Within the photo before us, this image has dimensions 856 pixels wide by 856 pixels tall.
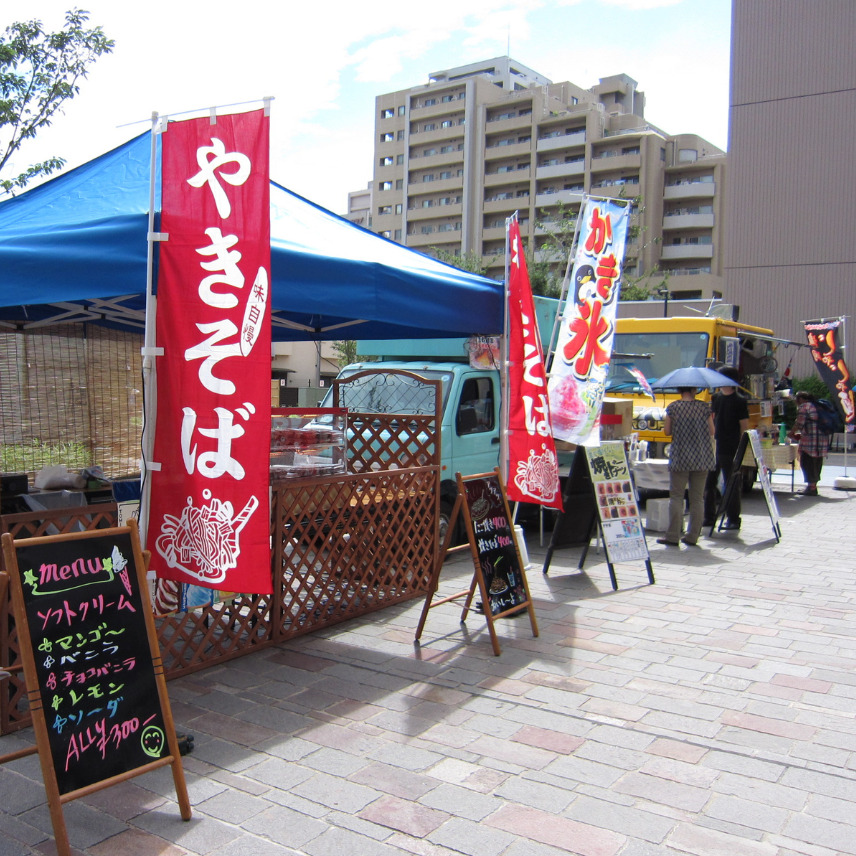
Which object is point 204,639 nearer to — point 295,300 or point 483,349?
point 295,300

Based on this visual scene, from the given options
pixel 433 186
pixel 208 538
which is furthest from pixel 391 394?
pixel 433 186

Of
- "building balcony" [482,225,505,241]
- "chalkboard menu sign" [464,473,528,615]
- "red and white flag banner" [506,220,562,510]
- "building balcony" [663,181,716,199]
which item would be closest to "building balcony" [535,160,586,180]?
"building balcony" [482,225,505,241]

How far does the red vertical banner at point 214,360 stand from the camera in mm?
3547

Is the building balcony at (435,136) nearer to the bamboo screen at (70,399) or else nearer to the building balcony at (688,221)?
the building balcony at (688,221)

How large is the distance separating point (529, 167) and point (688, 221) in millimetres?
13428

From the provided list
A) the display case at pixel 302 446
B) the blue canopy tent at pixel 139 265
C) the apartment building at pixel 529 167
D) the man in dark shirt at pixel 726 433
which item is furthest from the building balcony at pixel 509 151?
the display case at pixel 302 446

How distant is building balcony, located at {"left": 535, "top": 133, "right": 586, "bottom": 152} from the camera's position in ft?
196

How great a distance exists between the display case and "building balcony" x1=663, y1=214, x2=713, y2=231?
186 feet

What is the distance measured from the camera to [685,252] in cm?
5681

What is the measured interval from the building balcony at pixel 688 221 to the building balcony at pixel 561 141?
889cm

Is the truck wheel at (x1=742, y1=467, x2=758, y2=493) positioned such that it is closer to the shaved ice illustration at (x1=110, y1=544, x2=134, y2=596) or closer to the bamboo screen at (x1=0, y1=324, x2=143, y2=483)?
the bamboo screen at (x1=0, y1=324, x2=143, y2=483)

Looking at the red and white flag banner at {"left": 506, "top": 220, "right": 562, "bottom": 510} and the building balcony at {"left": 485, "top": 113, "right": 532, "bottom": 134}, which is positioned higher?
the building balcony at {"left": 485, "top": 113, "right": 532, "bottom": 134}

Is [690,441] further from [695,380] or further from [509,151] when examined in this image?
[509,151]

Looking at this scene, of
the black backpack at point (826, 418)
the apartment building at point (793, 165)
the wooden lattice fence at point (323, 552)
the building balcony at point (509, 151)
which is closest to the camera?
the wooden lattice fence at point (323, 552)
